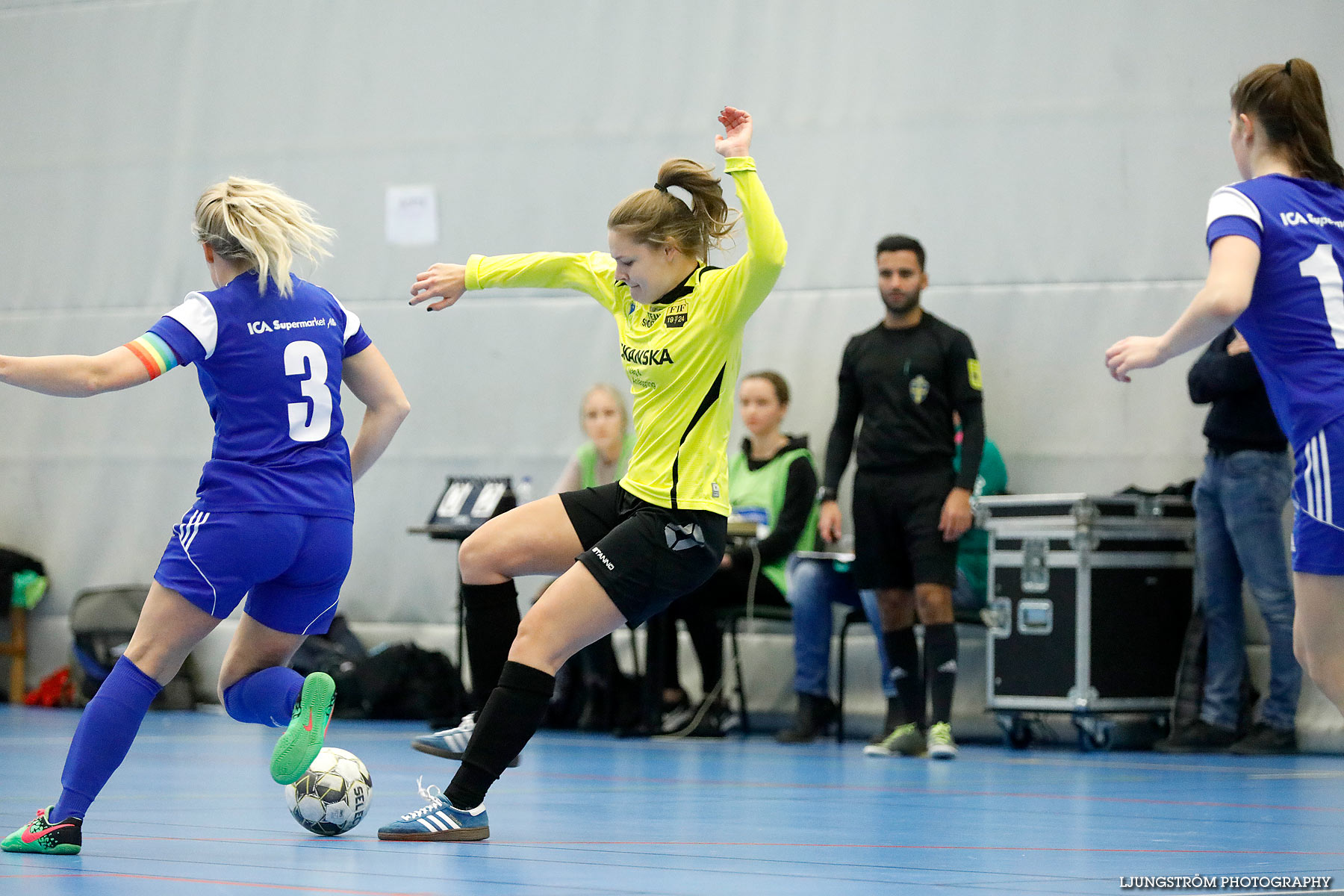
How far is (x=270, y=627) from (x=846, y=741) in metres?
4.68

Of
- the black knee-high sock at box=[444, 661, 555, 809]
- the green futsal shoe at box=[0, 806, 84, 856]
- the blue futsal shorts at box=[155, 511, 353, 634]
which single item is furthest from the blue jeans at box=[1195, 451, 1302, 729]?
the green futsal shoe at box=[0, 806, 84, 856]

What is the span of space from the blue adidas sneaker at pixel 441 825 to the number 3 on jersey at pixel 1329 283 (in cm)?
228

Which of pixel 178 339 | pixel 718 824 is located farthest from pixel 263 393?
pixel 718 824

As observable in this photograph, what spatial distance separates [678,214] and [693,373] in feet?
1.36

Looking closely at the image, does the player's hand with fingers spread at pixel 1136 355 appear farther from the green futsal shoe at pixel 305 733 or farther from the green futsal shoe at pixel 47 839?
the green futsal shoe at pixel 47 839

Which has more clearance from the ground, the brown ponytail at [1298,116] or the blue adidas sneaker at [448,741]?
the brown ponytail at [1298,116]

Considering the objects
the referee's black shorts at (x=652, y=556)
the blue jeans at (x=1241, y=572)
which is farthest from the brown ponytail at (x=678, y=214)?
the blue jeans at (x=1241, y=572)

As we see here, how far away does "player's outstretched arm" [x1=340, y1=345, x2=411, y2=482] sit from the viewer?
4.29 metres

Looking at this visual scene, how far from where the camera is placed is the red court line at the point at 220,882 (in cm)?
310

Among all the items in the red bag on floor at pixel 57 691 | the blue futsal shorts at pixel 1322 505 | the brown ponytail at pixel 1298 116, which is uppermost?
the brown ponytail at pixel 1298 116

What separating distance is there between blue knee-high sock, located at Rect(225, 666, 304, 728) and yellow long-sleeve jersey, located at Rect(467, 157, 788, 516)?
99 centimetres

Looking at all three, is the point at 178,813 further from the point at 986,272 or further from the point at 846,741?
the point at 986,272

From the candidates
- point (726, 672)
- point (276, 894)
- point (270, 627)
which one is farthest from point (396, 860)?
point (726, 672)

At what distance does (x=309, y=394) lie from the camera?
157 inches
